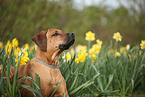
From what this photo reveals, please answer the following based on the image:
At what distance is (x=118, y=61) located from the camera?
3547 mm

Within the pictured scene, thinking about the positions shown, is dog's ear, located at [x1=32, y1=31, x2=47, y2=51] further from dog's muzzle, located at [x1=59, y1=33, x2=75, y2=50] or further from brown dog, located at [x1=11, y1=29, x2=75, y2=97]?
dog's muzzle, located at [x1=59, y1=33, x2=75, y2=50]

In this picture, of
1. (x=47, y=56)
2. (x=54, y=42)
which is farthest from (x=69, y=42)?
(x=47, y=56)

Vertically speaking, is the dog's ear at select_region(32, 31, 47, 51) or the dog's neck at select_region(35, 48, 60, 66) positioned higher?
the dog's ear at select_region(32, 31, 47, 51)

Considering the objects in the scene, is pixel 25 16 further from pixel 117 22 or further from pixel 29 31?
pixel 117 22

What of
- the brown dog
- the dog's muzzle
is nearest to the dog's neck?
the brown dog

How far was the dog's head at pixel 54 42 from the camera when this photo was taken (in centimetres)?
204

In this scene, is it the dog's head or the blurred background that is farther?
the blurred background

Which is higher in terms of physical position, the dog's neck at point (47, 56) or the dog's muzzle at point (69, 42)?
the dog's muzzle at point (69, 42)

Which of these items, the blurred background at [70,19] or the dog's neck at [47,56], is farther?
the blurred background at [70,19]

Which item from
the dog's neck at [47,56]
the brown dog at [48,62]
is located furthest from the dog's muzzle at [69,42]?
the dog's neck at [47,56]

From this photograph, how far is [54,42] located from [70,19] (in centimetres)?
867

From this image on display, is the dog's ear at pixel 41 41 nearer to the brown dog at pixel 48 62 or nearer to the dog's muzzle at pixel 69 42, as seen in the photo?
the brown dog at pixel 48 62

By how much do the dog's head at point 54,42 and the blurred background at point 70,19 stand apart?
2.64ft

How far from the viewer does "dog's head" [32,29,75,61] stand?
2.04 metres
